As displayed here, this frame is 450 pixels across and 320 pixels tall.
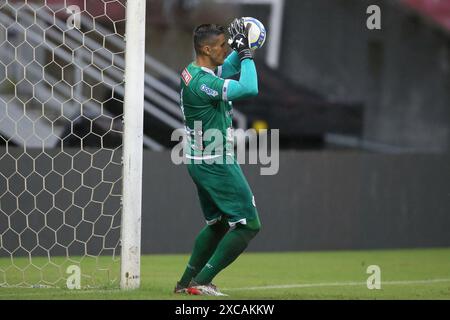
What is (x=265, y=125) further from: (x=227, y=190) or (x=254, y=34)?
(x=227, y=190)

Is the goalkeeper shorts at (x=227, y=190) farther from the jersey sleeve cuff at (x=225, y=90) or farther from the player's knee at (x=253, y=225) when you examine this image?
the jersey sleeve cuff at (x=225, y=90)

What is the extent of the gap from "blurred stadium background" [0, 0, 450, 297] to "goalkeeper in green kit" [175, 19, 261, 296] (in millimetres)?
1292

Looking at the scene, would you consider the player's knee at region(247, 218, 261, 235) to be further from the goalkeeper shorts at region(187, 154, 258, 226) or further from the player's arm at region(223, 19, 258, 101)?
the player's arm at region(223, 19, 258, 101)

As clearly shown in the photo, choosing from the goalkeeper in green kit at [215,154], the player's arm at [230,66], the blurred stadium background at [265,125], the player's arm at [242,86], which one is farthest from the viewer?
the blurred stadium background at [265,125]

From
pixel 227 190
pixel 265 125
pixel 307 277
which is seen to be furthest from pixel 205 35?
pixel 265 125

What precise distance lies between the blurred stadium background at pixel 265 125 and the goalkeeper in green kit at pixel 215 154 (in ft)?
4.24

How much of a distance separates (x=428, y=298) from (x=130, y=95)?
266 centimetres

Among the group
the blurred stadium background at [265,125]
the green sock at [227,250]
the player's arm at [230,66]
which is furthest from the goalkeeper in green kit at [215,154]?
the blurred stadium background at [265,125]

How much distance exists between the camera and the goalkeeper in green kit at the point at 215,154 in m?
7.18

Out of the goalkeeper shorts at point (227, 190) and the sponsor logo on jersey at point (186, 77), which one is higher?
the sponsor logo on jersey at point (186, 77)

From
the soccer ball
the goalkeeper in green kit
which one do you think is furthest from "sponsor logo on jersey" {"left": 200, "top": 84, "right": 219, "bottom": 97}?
the soccer ball

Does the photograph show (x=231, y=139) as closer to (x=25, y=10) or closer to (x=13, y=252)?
(x=13, y=252)

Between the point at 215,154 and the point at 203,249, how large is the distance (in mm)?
713
